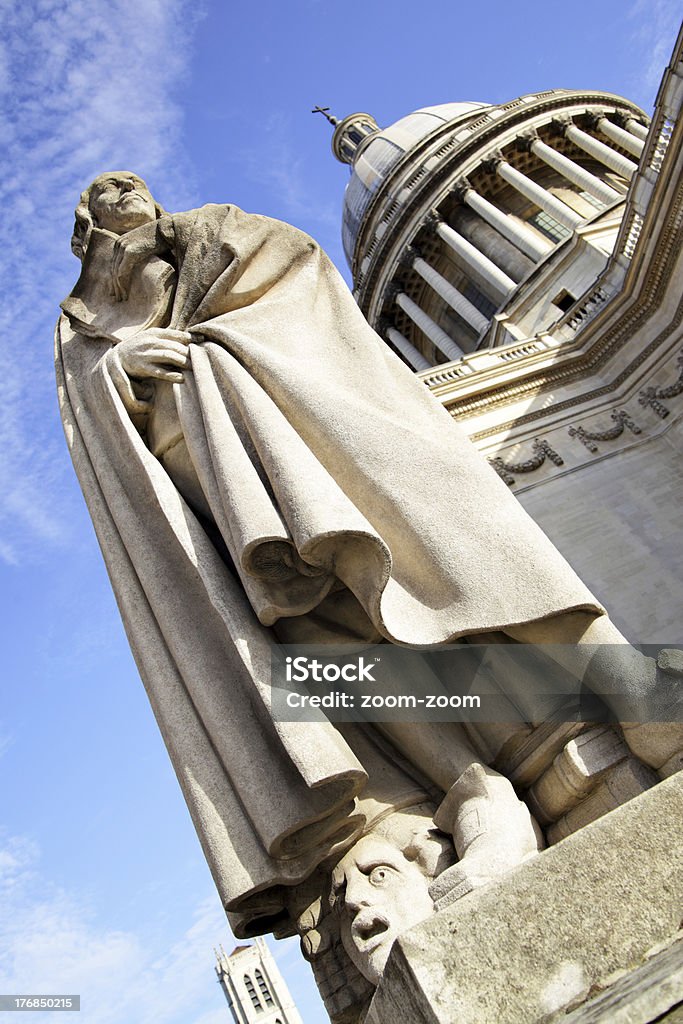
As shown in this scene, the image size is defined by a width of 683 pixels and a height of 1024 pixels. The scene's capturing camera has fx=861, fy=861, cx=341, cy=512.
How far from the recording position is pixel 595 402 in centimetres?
1603

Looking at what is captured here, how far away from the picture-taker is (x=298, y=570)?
3600 mm

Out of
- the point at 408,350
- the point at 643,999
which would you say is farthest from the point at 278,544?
the point at 408,350

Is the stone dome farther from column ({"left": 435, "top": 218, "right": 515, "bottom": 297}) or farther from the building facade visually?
column ({"left": 435, "top": 218, "right": 515, "bottom": 297})

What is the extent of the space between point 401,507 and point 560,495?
11181 mm

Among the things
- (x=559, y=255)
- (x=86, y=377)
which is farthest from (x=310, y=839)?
(x=559, y=255)

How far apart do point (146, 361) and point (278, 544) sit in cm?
182

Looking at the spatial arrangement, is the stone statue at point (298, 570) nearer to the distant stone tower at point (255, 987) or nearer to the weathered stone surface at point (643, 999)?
the weathered stone surface at point (643, 999)

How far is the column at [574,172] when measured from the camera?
3394 centimetres

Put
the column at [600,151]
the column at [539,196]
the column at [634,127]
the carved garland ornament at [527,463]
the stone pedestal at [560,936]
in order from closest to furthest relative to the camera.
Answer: the stone pedestal at [560,936] < the carved garland ornament at [527,463] < the column at [539,196] < the column at [600,151] < the column at [634,127]

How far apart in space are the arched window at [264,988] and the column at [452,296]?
73.2m

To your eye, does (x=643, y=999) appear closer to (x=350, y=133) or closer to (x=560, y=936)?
(x=560, y=936)

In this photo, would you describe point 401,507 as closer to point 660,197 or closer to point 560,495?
point 560,495

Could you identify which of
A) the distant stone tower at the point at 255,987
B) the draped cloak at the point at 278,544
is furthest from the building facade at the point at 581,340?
the distant stone tower at the point at 255,987

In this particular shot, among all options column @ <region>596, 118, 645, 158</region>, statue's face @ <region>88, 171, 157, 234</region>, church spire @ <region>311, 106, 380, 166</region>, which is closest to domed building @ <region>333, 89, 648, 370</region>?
column @ <region>596, 118, 645, 158</region>
